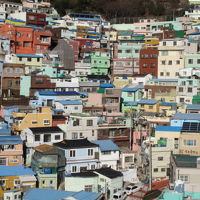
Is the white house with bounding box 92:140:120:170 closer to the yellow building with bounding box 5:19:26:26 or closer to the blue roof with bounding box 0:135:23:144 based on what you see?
the blue roof with bounding box 0:135:23:144

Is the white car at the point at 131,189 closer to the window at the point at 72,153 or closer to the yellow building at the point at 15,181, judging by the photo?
the window at the point at 72,153

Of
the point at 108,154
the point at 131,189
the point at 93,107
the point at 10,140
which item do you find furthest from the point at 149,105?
the point at 10,140

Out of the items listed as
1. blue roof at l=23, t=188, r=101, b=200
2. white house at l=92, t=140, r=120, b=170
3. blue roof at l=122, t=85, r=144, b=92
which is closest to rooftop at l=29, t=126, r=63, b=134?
white house at l=92, t=140, r=120, b=170

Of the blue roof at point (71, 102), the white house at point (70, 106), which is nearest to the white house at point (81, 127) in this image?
the white house at point (70, 106)

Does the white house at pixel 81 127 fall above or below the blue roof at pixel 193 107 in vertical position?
below

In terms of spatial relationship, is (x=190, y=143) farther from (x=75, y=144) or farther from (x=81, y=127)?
(x=81, y=127)

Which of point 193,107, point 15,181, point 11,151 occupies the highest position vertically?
point 193,107
